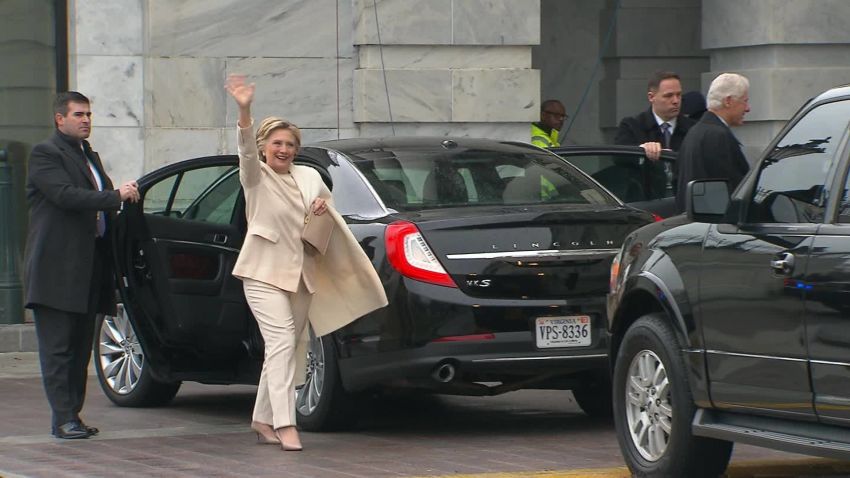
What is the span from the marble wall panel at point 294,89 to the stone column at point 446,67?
0.83 feet

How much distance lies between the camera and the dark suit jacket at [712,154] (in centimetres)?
1006

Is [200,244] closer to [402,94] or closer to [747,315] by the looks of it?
[747,315]

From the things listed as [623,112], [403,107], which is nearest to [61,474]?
[403,107]

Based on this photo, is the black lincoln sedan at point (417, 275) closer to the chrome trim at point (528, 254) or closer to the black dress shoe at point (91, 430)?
the chrome trim at point (528, 254)

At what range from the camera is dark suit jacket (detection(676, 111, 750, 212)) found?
10.1m

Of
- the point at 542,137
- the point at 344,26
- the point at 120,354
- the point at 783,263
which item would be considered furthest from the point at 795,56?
the point at 783,263

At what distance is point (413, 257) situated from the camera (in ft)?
29.7

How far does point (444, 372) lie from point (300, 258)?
0.95m

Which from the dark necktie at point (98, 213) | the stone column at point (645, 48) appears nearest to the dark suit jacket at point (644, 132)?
the dark necktie at point (98, 213)

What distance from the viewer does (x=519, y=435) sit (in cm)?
957

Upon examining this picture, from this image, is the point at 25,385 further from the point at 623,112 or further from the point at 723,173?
the point at 623,112

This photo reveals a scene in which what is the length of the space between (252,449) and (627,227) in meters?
2.29

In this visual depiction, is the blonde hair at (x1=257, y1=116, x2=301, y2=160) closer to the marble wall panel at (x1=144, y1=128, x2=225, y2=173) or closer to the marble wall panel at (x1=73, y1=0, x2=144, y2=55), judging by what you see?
the marble wall panel at (x1=144, y1=128, x2=225, y2=173)

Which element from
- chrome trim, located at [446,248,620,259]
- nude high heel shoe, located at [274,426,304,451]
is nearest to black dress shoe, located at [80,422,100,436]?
nude high heel shoe, located at [274,426,304,451]
